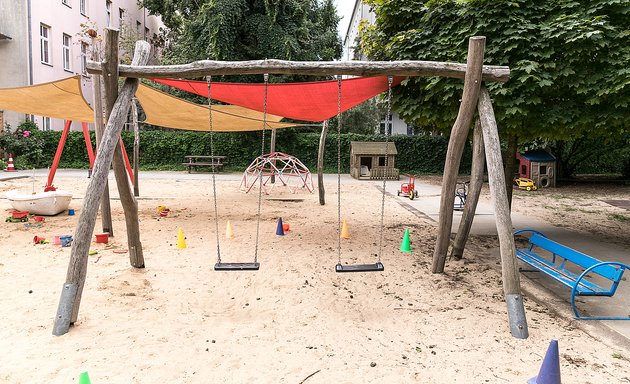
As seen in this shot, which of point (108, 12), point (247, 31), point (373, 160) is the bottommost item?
point (373, 160)

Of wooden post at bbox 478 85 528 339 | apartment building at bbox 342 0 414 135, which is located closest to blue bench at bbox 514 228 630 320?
wooden post at bbox 478 85 528 339

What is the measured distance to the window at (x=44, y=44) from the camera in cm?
1811

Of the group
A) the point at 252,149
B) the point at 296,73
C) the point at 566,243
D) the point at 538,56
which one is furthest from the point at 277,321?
the point at 252,149

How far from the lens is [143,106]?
310 inches

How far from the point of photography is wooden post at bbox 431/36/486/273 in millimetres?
3943

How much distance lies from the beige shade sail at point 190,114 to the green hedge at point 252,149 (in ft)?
29.1

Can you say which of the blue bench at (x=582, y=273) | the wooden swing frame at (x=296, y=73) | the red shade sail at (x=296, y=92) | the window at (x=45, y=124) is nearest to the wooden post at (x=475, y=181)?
the wooden swing frame at (x=296, y=73)

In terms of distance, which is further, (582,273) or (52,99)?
(52,99)

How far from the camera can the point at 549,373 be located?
2602 mm

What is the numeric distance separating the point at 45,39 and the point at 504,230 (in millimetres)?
21272

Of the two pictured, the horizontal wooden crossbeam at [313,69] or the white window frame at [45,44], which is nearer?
the horizontal wooden crossbeam at [313,69]

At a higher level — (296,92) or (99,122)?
(296,92)

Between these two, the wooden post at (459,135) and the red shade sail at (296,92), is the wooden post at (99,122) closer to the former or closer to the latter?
the red shade sail at (296,92)

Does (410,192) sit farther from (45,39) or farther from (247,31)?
(45,39)
